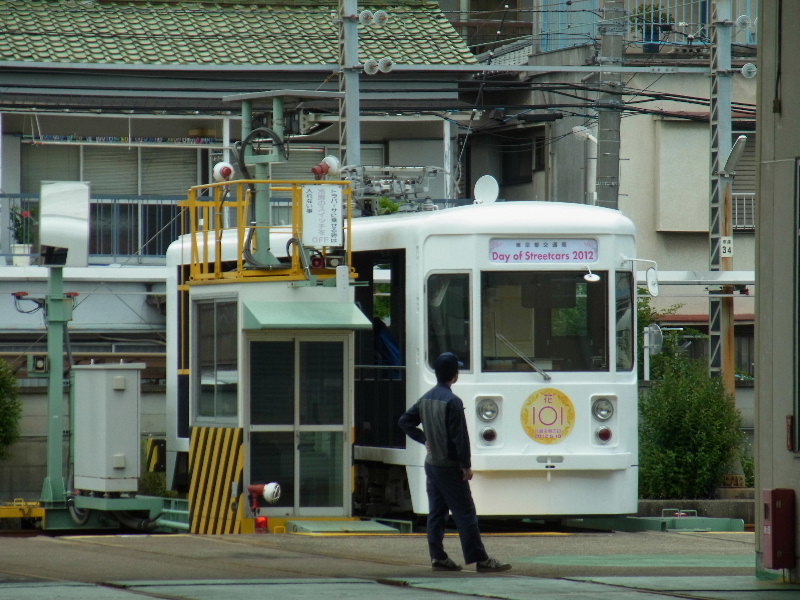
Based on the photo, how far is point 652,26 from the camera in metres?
27.3

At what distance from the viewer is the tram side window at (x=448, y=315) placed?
13336 millimetres

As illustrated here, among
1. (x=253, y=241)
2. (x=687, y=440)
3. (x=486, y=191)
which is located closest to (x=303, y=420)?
(x=253, y=241)

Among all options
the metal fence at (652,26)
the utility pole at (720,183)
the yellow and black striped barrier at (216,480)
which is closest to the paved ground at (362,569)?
the yellow and black striped barrier at (216,480)

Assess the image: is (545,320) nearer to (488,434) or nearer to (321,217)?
(488,434)

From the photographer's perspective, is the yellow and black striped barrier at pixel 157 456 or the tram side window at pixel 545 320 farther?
the yellow and black striped barrier at pixel 157 456

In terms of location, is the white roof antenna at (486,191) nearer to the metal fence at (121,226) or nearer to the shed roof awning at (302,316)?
the shed roof awning at (302,316)

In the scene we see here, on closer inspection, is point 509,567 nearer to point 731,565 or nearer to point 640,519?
point 731,565

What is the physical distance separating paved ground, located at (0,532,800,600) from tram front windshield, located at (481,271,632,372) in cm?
162

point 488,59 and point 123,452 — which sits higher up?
point 488,59

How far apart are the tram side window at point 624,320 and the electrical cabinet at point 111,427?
4.56 meters

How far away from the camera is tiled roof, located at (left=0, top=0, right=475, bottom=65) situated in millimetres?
25281

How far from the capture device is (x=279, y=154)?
47.2ft

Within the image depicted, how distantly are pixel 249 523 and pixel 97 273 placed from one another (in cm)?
1167

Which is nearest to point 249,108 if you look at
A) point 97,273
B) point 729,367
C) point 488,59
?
point 729,367
